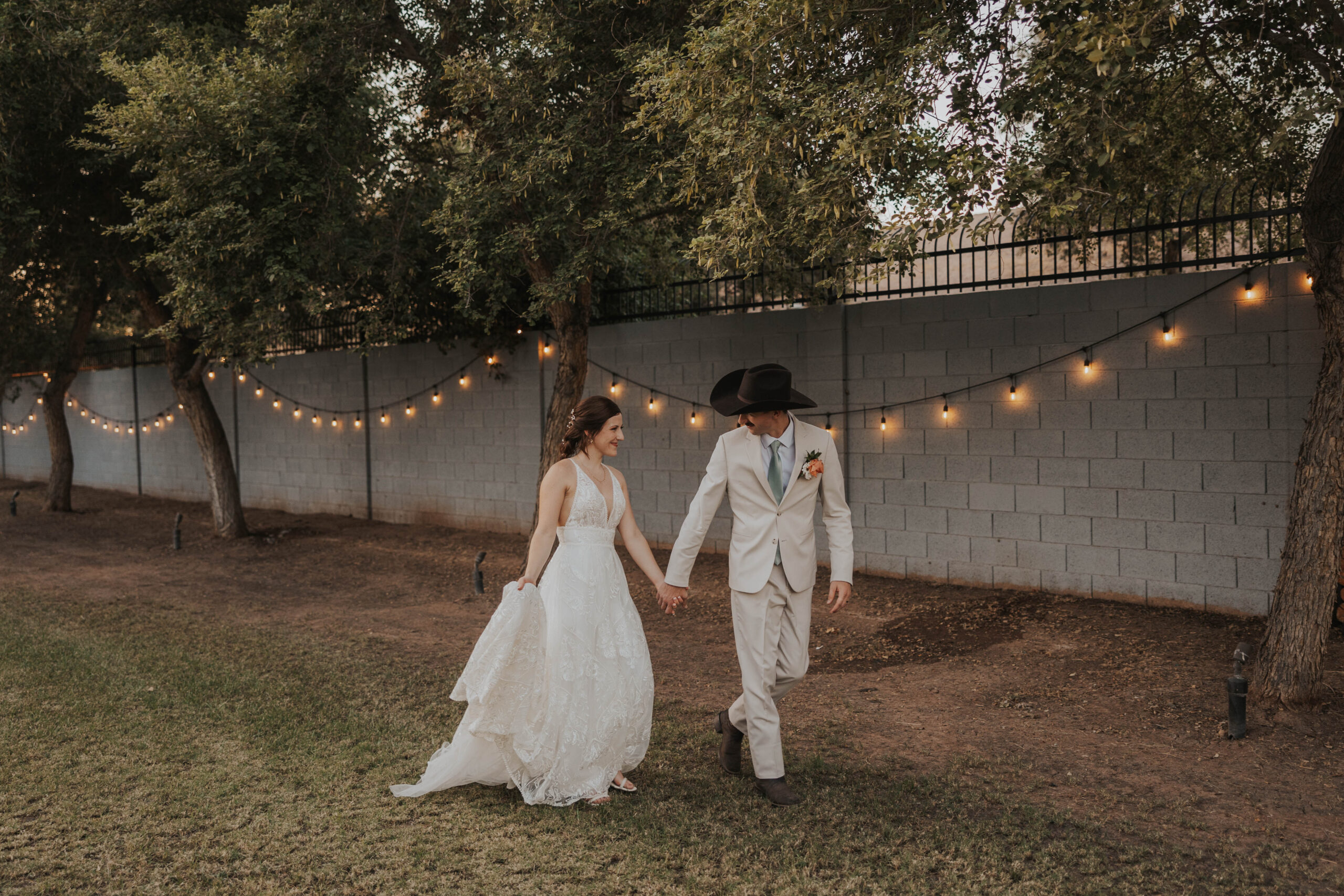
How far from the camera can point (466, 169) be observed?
26.6 feet

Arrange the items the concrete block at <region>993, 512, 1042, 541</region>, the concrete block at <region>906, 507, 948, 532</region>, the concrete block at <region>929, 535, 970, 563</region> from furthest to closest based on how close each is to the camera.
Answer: the concrete block at <region>906, 507, 948, 532</region>, the concrete block at <region>929, 535, 970, 563</region>, the concrete block at <region>993, 512, 1042, 541</region>

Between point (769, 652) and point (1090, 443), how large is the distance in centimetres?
475

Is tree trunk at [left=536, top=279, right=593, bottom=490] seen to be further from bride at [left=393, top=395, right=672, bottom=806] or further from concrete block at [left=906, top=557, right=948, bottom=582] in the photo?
bride at [left=393, top=395, right=672, bottom=806]

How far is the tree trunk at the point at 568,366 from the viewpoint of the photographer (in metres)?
9.74

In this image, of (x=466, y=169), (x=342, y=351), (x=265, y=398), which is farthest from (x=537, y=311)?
(x=265, y=398)

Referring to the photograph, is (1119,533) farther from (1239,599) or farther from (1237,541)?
(1239,599)

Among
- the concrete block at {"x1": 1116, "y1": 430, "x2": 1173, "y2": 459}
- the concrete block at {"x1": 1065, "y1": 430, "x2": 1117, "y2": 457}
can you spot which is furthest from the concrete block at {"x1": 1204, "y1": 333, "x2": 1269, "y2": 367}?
the concrete block at {"x1": 1065, "y1": 430, "x2": 1117, "y2": 457}

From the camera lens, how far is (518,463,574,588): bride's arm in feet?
14.3

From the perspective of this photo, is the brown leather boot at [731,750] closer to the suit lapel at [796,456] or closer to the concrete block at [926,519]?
the suit lapel at [796,456]

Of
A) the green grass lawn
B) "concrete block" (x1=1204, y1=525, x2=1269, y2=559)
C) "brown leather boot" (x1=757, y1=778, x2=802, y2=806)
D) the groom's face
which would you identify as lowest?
the green grass lawn

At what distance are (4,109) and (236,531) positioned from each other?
5.60 m

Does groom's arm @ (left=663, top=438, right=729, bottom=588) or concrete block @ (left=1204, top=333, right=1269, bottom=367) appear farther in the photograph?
concrete block @ (left=1204, top=333, right=1269, bottom=367)

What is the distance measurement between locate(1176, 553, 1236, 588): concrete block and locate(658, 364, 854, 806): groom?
4.29m

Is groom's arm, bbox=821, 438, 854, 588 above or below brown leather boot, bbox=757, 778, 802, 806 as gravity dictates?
above
